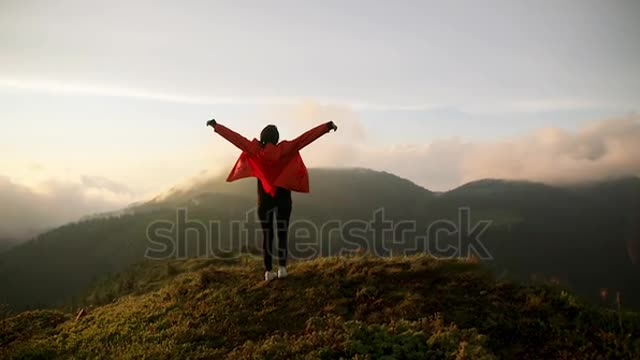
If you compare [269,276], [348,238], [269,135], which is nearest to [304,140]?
[269,135]

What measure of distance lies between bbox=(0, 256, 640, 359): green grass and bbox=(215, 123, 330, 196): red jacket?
241cm

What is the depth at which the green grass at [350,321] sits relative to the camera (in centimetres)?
891

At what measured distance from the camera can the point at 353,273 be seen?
41.8 feet

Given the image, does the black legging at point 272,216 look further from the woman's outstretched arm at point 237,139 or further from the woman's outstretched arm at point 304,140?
the woman's outstretched arm at point 304,140

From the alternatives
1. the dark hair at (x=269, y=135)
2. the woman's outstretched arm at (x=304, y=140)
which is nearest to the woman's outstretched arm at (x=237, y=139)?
the dark hair at (x=269, y=135)

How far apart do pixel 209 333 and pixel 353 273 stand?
377cm

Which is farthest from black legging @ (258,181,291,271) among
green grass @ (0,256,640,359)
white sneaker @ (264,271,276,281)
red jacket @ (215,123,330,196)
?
green grass @ (0,256,640,359)

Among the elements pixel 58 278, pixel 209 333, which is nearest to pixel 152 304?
pixel 209 333

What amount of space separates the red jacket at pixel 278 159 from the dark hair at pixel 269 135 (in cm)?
17

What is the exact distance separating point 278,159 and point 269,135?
0.73 meters

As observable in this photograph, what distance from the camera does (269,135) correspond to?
13.3 metres

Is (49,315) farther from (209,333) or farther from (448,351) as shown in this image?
(448,351)

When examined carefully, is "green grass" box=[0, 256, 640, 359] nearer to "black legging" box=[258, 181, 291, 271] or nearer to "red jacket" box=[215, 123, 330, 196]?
"black legging" box=[258, 181, 291, 271]

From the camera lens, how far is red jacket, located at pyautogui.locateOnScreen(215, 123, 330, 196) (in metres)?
12.9
